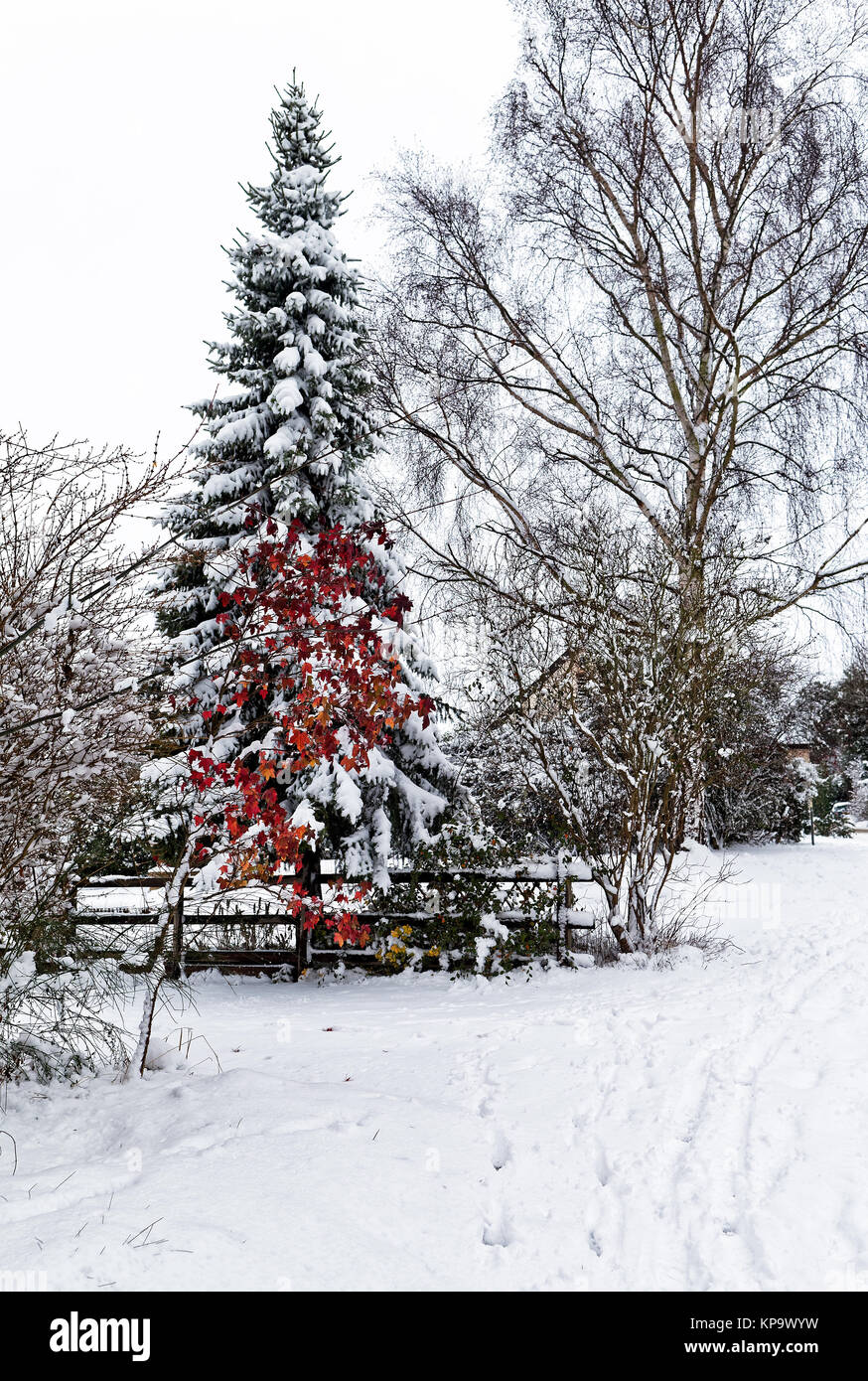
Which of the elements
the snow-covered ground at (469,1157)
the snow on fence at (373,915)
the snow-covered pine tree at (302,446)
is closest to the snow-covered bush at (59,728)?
the snow-covered ground at (469,1157)

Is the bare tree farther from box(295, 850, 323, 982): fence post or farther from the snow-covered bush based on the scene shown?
the snow-covered bush

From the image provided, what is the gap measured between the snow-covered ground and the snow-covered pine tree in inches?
105

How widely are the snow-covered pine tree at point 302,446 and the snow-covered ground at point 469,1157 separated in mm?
2675

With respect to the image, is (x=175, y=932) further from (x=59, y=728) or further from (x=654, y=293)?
(x=654, y=293)

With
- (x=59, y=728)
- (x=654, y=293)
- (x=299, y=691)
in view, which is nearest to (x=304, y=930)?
(x=299, y=691)

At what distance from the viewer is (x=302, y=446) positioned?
785 cm

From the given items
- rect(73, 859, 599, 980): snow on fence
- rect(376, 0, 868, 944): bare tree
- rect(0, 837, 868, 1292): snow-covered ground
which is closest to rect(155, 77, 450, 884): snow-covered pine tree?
rect(73, 859, 599, 980): snow on fence

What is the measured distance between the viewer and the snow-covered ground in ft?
7.88

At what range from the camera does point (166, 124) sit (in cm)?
812

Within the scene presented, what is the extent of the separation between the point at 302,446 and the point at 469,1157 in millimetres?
6285

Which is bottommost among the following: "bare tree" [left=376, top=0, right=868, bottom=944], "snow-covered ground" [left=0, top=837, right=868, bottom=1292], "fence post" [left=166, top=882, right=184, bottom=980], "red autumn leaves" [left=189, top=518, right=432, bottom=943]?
"snow-covered ground" [left=0, top=837, right=868, bottom=1292]

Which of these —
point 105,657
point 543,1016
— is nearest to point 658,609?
point 543,1016

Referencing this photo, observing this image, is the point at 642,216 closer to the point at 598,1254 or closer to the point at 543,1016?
the point at 543,1016

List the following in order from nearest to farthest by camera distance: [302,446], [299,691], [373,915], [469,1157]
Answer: [469,1157] < [299,691] < [373,915] < [302,446]
